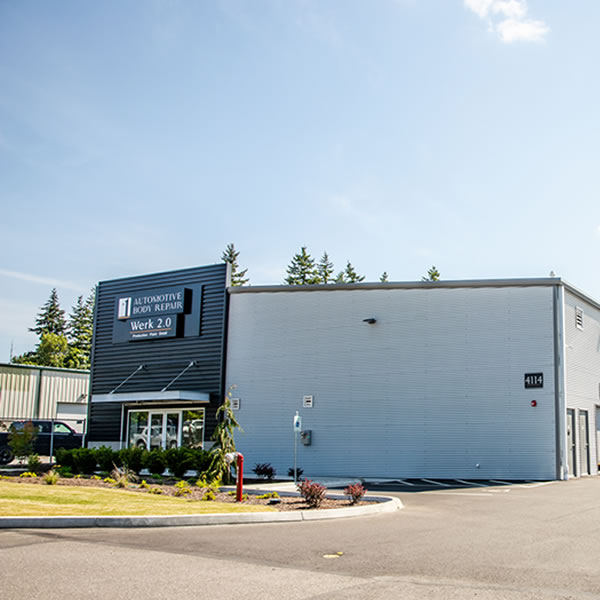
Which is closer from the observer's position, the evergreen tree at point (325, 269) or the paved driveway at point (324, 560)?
the paved driveway at point (324, 560)

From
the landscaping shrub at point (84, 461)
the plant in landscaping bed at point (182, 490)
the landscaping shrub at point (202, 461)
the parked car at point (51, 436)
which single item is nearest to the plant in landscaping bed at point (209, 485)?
the plant in landscaping bed at point (182, 490)

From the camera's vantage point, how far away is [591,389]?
2716 cm

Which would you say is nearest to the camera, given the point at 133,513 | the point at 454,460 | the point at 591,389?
the point at 133,513

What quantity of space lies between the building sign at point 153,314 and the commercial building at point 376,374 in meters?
0.06

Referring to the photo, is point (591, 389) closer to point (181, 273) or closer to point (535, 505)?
point (535, 505)

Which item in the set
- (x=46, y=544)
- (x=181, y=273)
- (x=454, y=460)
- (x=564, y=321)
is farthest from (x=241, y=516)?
(x=181, y=273)

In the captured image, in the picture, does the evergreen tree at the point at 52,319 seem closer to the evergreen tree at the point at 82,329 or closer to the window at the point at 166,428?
the evergreen tree at the point at 82,329

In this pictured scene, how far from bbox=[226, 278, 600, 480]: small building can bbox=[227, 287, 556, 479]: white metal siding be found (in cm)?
4

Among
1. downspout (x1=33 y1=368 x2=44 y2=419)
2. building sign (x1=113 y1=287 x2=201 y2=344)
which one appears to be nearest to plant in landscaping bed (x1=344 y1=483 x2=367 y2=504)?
building sign (x1=113 y1=287 x2=201 y2=344)

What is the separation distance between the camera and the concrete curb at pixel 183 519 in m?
11.4

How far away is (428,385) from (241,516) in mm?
13278

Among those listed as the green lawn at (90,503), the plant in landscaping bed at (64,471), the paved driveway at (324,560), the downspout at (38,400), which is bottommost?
the plant in landscaping bed at (64,471)

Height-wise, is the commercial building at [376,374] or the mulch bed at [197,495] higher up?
the commercial building at [376,374]

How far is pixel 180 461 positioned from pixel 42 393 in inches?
982
